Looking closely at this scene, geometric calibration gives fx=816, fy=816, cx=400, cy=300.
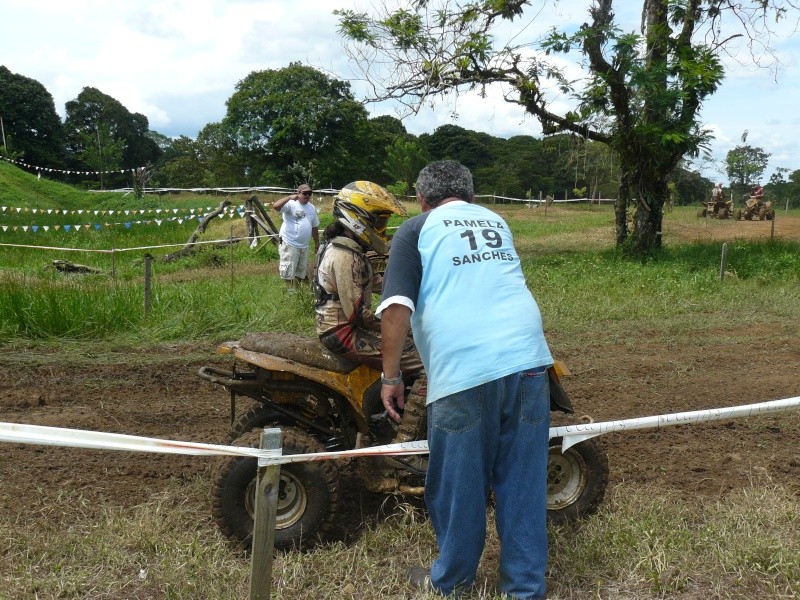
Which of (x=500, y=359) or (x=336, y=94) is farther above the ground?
(x=336, y=94)

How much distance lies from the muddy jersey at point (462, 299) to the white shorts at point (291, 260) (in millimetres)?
8293

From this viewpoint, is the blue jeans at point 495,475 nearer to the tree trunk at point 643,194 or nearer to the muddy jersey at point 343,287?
the muddy jersey at point 343,287

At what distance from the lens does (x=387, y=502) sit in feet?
15.6

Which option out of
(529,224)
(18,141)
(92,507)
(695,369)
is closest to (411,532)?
(92,507)

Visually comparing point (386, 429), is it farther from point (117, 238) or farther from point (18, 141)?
point (18, 141)

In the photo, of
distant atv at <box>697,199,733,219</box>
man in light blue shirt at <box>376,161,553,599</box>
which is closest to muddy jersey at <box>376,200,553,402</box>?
man in light blue shirt at <box>376,161,553,599</box>

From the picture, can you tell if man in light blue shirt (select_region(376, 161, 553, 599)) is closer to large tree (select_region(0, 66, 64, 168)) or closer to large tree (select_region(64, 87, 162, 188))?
large tree (select_region(0, 66, 64, 168))

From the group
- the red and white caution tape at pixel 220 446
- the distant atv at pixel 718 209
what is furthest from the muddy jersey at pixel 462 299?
the distant atv at pixel 718 209

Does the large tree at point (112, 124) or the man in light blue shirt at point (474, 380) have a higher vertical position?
the large tree at point (112, 124)

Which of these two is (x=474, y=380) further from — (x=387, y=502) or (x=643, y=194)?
(x=643, y=194)

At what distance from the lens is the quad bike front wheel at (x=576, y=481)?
4410 millimetres

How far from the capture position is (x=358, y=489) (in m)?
4.95

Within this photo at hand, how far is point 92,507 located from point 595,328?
6704 millimetres

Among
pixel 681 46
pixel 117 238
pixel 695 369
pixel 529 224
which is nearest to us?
pixel 695 369
